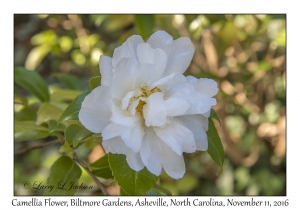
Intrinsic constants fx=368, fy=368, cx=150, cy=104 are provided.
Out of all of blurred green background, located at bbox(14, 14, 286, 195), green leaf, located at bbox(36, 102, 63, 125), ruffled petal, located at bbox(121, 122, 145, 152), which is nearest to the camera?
ruffled petal, located at bbox(121, 122, 145, 152)

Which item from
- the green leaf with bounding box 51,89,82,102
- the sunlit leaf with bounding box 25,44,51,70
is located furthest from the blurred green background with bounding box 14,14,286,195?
the green leaf with bounding box 51,89,82,102

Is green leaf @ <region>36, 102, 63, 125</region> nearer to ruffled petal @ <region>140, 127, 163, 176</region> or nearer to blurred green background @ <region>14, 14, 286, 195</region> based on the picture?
ruffled petal @ <region>140, 127, 163, 176</region>

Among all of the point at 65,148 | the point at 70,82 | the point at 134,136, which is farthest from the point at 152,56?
the point at 70,82

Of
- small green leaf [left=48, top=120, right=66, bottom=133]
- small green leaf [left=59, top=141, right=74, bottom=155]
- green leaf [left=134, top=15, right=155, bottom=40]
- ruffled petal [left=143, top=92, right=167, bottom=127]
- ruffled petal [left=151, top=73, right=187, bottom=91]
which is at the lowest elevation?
small green leaf [left=59, top=141, right=74, bottom=155]

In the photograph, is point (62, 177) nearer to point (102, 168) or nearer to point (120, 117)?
point (102, 168)

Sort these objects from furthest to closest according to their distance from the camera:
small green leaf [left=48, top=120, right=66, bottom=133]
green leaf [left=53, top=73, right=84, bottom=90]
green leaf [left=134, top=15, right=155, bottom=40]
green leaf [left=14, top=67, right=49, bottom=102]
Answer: green leaf [left=53, top=73, right=84, bottom=90] → green leaf [left=134, top=15, right=155, bottom=40] → green leaf [left=14, top=67, right=49, bottom=102] → small green leaf [left=48, top=120, right=66, bottom=133]

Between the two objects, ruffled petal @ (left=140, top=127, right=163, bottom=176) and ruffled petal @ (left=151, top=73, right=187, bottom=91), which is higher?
ruffled petal @ (left=151, top=73, right=187, bottom=91)
